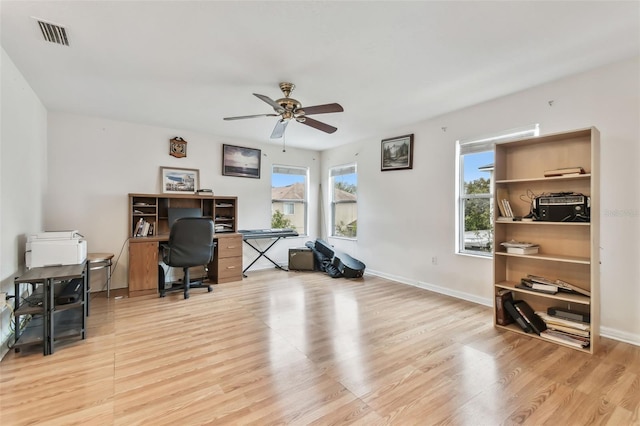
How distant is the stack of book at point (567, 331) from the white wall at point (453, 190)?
0.47m

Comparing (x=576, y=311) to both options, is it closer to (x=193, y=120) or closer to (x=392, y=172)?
(x=392, y=172)

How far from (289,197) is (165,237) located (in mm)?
2603

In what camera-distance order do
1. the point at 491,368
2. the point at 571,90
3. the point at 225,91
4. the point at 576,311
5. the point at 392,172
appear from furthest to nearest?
the point at 392,172
the point at 225,91
the point at 571,90
the point at 576,311
the point at 491,368

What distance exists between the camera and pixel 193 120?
4320 mm

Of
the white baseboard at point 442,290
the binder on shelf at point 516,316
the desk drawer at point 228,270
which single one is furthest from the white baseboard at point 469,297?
the desk drawer at point 228,270

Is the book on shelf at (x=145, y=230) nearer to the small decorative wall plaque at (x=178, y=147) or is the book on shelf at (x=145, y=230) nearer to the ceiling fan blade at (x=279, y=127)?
the small decorative wall plaque at (x=178, y=147)

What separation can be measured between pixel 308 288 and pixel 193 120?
9.98 feet

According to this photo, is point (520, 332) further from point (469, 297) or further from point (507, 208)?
point (507, 208)

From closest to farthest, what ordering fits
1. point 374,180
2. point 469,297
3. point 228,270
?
point 469,297 → point 228,270 → point 374,180

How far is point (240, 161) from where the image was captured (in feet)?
18.0

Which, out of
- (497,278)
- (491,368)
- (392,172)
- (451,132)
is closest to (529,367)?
(491,368)

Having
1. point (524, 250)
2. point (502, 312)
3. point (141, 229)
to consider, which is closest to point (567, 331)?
point (502, 312)

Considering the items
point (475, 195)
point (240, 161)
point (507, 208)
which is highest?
point (240, 161)

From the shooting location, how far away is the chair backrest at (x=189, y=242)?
12.4 ft
